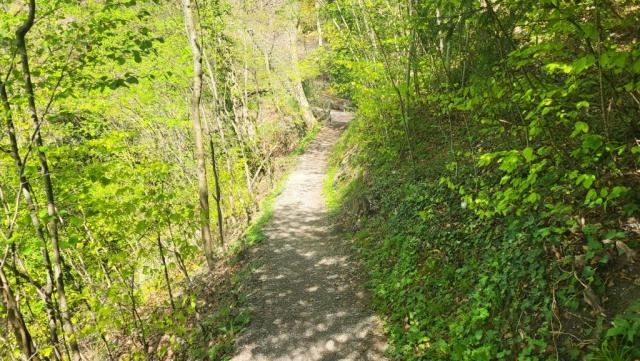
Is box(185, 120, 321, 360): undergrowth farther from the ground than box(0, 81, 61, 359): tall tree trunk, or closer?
closer

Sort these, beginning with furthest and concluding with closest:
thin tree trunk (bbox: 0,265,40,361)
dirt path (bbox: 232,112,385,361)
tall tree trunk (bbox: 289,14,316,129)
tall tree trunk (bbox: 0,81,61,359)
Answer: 1. tall tree trunk (bbox: 289,14,316,129)
2. dirt path (bbox: 232,112,385,361)
3. tall tree trunk (bbox: 0,81,61,359)
4. thin tree trunk (bbox: 0,265,40,361)

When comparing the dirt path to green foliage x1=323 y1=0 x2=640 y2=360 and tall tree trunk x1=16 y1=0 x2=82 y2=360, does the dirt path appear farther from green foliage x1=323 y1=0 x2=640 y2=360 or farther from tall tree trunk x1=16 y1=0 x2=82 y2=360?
tall tree trunk x1=16 y1=0 x2=82 y2=360

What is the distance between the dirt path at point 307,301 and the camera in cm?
561

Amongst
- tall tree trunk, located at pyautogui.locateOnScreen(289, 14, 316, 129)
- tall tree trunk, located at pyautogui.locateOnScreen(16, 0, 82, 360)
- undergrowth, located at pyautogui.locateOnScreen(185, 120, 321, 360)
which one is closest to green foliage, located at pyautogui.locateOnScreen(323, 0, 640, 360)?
undergrowth, located at pyautogui.locateOnScreen(185, 120, 321, 360)

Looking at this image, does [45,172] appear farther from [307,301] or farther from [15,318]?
[307,301]

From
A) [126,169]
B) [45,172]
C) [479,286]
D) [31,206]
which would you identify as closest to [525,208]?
[479,286]

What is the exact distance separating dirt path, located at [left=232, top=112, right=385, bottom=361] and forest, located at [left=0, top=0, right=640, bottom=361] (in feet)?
0.19

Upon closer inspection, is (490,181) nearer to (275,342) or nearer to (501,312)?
(501,312)

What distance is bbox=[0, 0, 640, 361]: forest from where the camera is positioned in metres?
3.38

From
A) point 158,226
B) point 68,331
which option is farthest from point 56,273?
point 158,226

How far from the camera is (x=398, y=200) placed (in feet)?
27.5

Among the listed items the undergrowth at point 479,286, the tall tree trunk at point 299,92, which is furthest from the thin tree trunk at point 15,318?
the tall tree trunk at point 299,92

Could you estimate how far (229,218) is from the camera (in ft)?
50.8

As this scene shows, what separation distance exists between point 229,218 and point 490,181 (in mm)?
11767
